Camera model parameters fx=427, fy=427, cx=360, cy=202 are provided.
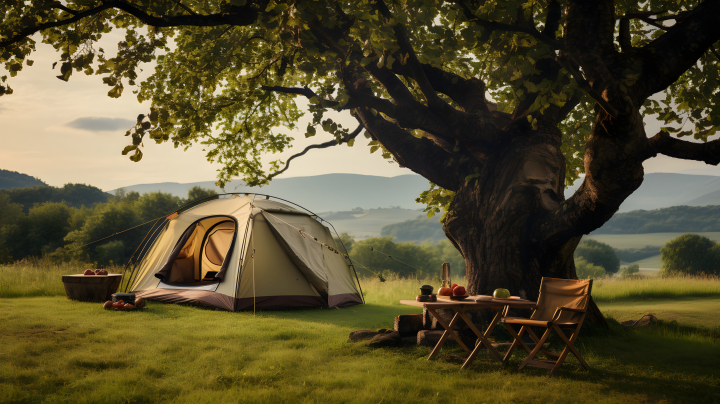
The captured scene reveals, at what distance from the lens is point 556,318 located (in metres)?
3.98

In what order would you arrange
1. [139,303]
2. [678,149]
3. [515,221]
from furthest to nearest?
1. [139,303]
2. [515,221]
3. [678,149]

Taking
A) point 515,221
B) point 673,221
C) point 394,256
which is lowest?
point 394,256

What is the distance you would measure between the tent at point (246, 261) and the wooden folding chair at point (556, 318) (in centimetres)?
441

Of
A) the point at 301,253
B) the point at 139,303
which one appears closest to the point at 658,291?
the point at 301,253

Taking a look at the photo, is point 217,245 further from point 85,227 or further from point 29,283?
point 85,227

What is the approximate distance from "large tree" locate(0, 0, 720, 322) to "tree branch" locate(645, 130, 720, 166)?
0.6 inches

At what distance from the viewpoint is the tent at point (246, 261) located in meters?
8.07

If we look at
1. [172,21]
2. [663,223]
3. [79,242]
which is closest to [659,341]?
[172,21]

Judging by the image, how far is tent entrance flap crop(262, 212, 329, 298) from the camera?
8445 millimetres

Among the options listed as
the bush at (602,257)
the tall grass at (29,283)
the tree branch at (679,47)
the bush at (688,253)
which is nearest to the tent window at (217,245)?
the tall grass at (29,283)

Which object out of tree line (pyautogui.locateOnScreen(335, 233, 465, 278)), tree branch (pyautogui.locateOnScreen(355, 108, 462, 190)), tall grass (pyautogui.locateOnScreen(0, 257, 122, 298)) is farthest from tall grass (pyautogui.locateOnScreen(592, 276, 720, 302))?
tree line (pyautogui.locateOnScreen(335, 233, 465, 278))

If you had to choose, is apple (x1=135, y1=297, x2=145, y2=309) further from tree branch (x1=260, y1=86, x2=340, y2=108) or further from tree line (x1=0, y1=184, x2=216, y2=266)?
tree line (x1=0, y1=184, x2=216, y2=266)

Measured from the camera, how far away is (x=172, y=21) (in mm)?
4566

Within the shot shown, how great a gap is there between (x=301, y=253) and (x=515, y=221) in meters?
4.53
